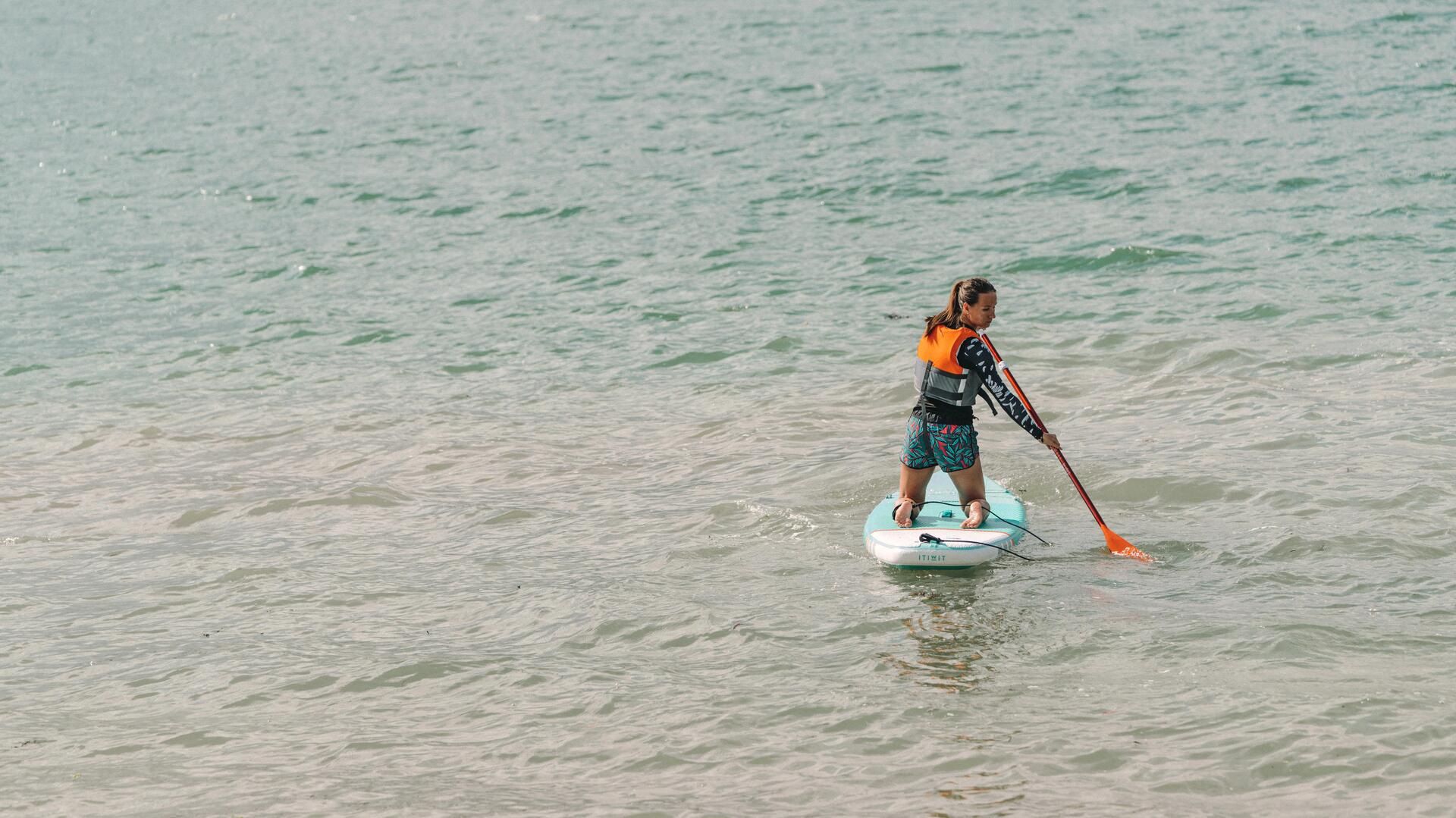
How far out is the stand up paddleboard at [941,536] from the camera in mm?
9422

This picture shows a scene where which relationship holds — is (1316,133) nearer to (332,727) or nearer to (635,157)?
(635,157)

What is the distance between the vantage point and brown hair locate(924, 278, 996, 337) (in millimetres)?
9195

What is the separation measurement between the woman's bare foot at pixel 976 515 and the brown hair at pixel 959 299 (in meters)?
1.26

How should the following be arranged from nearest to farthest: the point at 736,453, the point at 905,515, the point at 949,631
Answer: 1. the point at 949,631
2. the point at 905,515
3. the point at 736,453

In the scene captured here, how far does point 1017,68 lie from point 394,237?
1453cm

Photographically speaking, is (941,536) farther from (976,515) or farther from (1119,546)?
(1119,546)

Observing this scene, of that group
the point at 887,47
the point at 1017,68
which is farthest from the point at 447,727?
the point at 887,47

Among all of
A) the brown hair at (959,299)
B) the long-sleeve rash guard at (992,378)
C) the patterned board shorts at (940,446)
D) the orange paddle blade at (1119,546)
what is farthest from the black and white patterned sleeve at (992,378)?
the orange paddle blade at (1119,546)

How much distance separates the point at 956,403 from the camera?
9.57m

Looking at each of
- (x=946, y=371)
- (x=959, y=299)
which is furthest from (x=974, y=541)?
(x=959, y=299)

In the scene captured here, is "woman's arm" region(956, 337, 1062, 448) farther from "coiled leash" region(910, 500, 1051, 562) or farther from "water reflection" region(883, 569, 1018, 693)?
"water reflection" region(883, 569, 1018, 693)

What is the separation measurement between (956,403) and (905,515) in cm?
88

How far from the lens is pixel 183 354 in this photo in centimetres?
1652

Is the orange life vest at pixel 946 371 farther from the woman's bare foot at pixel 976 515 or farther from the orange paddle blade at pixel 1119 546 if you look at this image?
the orange paddle blade at pixel 1119 546
